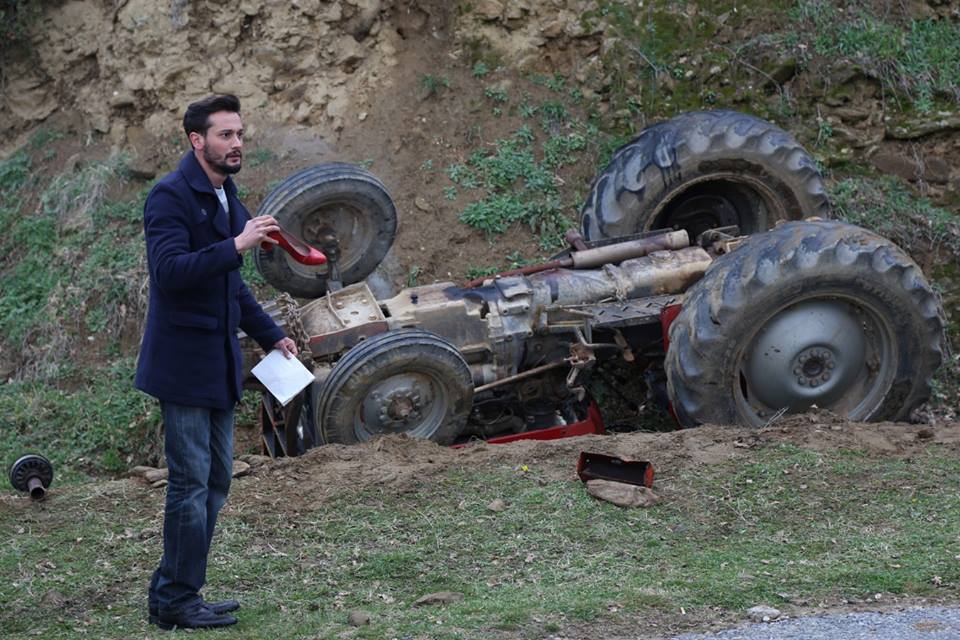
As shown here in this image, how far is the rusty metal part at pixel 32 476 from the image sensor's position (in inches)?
295

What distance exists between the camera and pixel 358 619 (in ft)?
18.7

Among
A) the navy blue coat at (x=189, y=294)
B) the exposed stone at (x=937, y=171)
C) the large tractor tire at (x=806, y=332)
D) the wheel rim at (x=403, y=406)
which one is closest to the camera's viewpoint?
the navy blue coat at (x=189, y=294)

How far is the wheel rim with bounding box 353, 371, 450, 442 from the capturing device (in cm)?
826

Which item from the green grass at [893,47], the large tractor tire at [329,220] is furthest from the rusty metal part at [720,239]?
the green grass at [893,47]

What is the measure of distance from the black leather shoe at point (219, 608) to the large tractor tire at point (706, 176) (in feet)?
15.7

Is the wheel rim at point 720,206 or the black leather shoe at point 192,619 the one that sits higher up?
the wheel rim at point 720,206

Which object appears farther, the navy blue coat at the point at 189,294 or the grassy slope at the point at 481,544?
the grassy slope at the point at 481,544

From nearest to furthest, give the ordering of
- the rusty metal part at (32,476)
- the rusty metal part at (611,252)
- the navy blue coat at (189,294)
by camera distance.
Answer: the navy blue coat at (189,294) < the rusty metal part at (32,476) < the rusty metal part at (611,252)

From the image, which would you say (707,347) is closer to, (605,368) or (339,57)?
(605,368)

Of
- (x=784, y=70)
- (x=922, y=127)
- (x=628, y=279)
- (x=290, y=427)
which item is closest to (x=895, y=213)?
(x=922, y=127)

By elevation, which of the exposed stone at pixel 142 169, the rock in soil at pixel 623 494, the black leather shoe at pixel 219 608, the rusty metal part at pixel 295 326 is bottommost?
the black leather shoe at pixel 219 608

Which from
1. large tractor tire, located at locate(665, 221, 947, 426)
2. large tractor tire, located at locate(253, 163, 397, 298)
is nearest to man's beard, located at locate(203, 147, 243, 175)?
large tractor tire, located at locate(253, 163, 397, 298)

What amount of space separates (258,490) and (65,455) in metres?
3.39

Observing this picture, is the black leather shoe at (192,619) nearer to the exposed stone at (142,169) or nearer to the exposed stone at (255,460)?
the exposed stone at (255,460)
